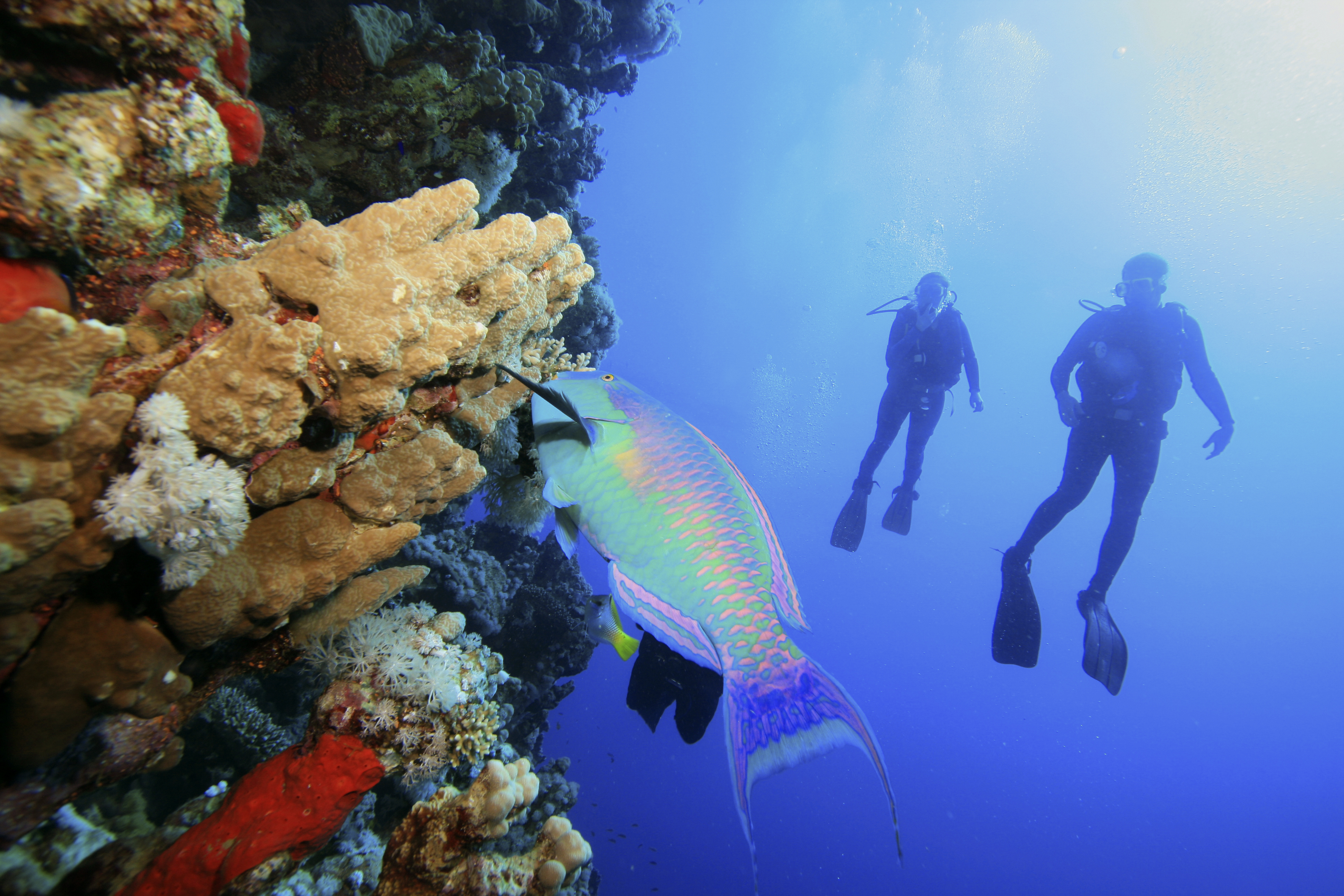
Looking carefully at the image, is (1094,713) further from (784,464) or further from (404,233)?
(404,233)

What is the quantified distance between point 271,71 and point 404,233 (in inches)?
113

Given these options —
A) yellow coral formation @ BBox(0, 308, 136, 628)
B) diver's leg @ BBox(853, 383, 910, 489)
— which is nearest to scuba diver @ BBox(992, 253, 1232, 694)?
diver's leg @ BBox(853, 383, 910, 489)

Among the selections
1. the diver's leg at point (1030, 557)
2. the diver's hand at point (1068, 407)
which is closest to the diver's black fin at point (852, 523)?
the diver's leg at point (1030, 557)

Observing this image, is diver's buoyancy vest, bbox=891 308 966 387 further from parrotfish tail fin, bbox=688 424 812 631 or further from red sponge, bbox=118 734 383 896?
red sponge, bbox=118 734 383 896

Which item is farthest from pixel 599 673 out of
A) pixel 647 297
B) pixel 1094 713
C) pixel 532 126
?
pixel 647 297

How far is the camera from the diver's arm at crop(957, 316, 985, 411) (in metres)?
9.14

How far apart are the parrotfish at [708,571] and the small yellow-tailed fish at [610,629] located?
289mm

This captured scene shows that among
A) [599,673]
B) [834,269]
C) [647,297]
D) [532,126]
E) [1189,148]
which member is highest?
[1189,148]

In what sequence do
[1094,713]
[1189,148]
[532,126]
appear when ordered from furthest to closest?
[1094,713] < [1189,148] < [532,126]

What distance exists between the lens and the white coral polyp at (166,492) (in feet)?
3.75

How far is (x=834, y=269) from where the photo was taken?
253 feet

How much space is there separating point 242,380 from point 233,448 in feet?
0.61

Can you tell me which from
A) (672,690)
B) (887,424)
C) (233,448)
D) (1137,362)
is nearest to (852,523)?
(887,424)

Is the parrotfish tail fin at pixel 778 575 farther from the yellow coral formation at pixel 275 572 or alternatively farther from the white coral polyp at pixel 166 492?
the white coral polyp at pixel 166 492
